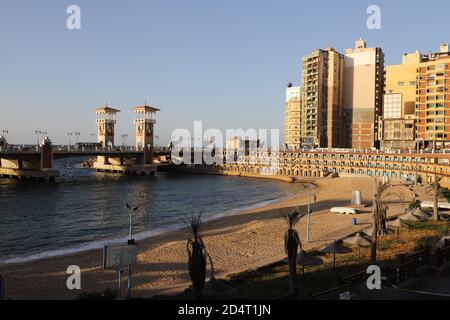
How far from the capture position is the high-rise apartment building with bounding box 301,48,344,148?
Result: 15062 centimetres

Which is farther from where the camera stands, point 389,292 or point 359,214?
point 359,214

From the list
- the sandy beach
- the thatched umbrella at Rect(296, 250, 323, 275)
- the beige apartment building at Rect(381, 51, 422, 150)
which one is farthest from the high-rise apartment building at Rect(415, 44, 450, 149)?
the thatched umbrella at Rect(296, 250, 323, 275)

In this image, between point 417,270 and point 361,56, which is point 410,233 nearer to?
point 417,270

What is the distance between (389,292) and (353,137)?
14112cm

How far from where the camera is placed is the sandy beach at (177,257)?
25528mm

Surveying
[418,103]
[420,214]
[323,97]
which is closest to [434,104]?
[418,103]

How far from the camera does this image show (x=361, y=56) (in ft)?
500

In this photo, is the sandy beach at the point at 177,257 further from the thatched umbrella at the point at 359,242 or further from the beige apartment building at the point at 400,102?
the beige apartment building at the point at 400,102

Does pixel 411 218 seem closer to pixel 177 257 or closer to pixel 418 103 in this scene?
pixel 177 257

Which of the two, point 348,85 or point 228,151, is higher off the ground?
point 348,85

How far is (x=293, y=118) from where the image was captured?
6471 inches

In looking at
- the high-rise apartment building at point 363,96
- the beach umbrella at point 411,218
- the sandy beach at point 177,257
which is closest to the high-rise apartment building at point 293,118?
the high-rise apartment building at point 363,96
